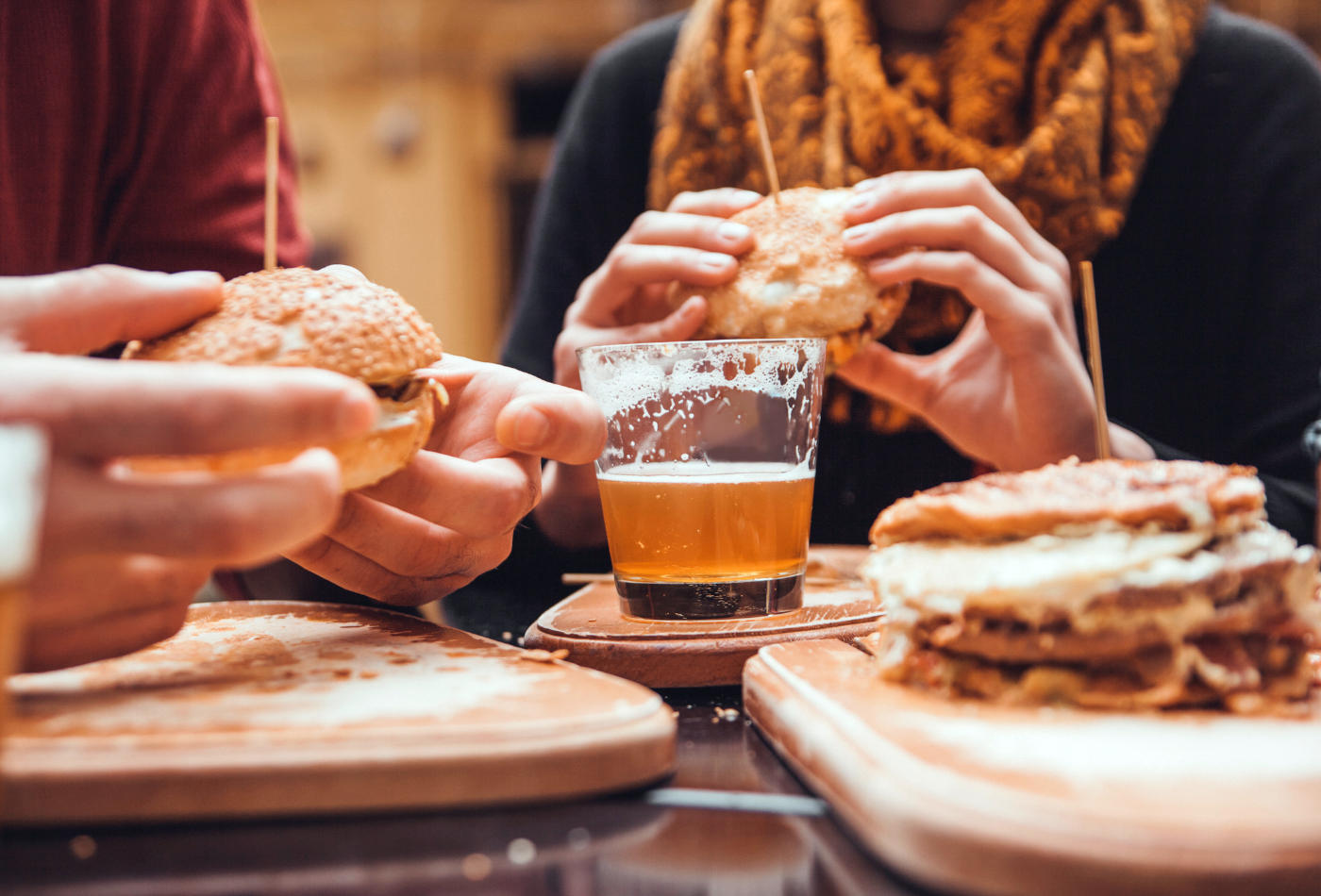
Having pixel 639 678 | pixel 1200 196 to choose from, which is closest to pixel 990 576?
pixel 639 678

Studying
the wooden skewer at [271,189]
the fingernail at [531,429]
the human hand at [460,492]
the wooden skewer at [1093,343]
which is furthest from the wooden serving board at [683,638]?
the wooden skewer at [271,189]

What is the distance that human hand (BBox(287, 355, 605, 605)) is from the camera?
4.06 ft

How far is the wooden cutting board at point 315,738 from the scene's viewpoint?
2.72 feet

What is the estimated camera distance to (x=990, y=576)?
1019mm

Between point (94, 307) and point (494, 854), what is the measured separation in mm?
684

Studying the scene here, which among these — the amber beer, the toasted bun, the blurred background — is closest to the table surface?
the toasted bun

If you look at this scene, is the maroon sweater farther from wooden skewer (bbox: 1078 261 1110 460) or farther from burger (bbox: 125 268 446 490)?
wooden skewer (bbox: 1078 261 1110 460)

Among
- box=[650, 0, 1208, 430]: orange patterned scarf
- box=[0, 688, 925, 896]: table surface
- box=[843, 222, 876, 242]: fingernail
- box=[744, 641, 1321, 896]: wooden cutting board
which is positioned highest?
box=[650, 0, 1208, 430]: orange patterned scarf

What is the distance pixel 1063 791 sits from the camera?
29.6 inches

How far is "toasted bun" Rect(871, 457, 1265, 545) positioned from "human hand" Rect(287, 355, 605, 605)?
0.42m

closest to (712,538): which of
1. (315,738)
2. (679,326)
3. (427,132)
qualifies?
(679,326)

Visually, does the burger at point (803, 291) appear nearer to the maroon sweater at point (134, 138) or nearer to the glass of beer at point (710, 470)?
the glass of beer at point (710, 470)

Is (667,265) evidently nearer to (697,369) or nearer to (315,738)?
(697,369)

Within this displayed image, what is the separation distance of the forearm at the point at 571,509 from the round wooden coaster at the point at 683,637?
0.64 meters
